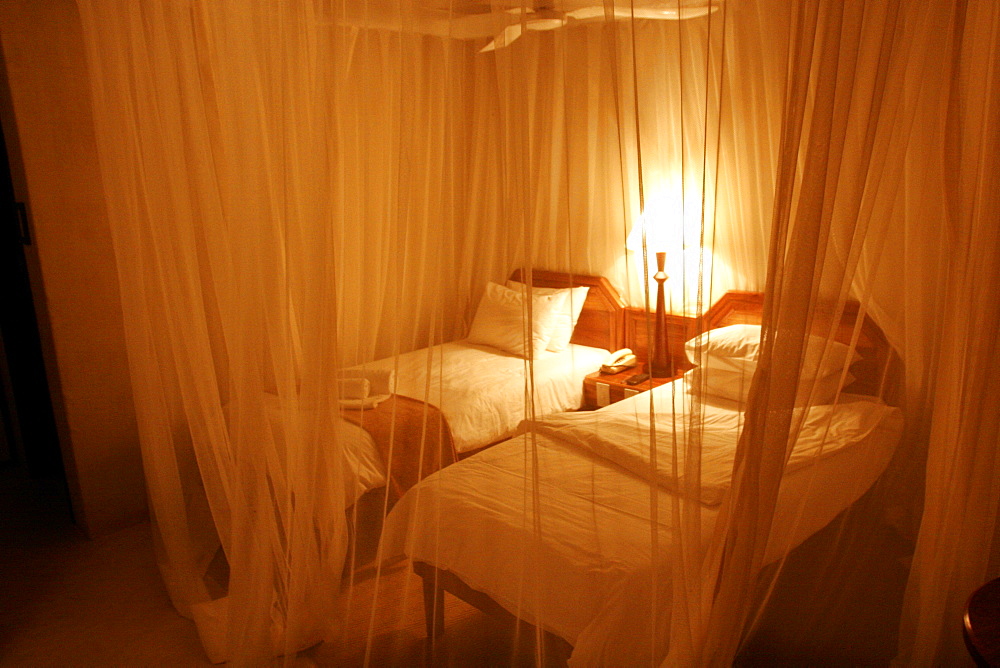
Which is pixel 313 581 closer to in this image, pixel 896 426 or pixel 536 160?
pixel 536 160

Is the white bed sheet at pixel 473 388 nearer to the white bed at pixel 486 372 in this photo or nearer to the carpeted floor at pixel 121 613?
the white bed at pixel 486 372

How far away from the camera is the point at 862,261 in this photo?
164 cm

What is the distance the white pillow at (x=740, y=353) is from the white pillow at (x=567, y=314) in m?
0.26

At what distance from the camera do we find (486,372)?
217cm

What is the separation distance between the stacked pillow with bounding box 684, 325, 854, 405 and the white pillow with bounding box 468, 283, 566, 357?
32 centimetres

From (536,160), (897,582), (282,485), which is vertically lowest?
(897,582)

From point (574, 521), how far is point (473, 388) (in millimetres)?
665

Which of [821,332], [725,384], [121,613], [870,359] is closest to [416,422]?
[725,384]


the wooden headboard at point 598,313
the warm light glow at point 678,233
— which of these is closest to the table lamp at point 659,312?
the warm light glow at point 678,233

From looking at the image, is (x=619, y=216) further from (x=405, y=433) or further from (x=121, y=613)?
(x=121, y=613)

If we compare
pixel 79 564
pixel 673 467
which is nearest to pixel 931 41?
pixel 673 467

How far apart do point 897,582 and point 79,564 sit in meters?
2.98

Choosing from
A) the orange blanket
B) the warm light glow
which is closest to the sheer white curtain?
the warm light glow

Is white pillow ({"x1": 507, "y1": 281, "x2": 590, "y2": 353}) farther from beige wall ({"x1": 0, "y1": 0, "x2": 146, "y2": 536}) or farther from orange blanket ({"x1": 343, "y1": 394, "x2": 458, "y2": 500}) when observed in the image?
beige wall ({"x1": 0, "y1": 0, "x2": 146, "y2": 536})
